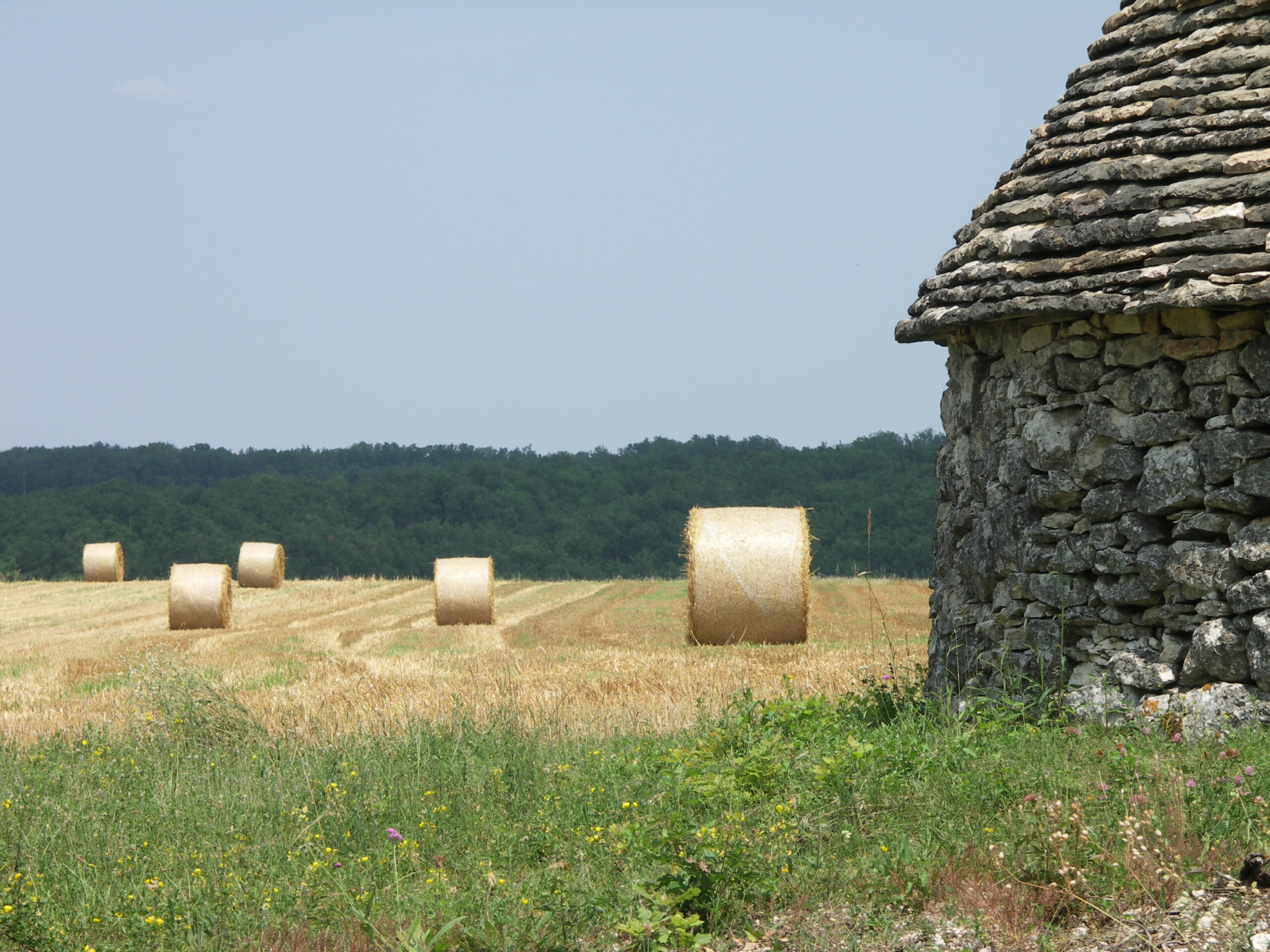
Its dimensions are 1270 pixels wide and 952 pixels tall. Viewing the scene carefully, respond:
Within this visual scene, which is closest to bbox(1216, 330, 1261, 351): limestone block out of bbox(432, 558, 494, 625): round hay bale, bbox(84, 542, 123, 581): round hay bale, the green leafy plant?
the green leafy plant

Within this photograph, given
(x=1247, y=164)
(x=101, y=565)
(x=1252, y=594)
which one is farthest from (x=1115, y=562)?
(x=101, y=565)

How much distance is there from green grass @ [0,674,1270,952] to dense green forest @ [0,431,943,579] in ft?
124

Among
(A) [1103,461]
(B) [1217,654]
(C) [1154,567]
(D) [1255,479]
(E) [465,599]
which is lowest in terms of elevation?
(E) [465,599]

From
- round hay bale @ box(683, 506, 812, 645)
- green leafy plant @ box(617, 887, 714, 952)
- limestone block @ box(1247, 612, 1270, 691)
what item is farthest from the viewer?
round hay bale @ box(683, 506, 812, 645)

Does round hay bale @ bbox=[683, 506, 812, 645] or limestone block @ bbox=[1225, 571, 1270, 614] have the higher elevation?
limestone block @ bbox=[1225, 571, 1270, 614]

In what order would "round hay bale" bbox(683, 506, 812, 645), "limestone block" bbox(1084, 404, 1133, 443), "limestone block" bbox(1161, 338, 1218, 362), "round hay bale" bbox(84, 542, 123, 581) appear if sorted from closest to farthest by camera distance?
1. "limestone block" bbox(1161, 338, 1218, 362)
2. "limestone block" bbox(1084, 404, 1133, 443)
3. "round hay bale" bbox(683, 506, 812, 645)
4. "round hay bale" bbox(84, 542, 123, 581)

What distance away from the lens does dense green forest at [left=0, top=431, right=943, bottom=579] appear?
166ft

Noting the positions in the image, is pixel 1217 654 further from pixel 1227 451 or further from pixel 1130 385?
pixel 1130 385

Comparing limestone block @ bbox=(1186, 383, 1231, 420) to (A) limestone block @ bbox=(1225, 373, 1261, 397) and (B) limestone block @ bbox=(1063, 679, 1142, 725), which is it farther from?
(B) limestone block @ bbox=(1063, 679, 1142, 725)

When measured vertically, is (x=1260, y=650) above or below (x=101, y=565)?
above

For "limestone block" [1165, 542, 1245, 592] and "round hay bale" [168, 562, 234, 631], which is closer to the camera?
"limestone block" [1165, 542, 1245, 592]

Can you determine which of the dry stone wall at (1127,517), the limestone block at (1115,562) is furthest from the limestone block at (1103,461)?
the limestone block at (1115,562)

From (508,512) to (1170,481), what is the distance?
2145 inches

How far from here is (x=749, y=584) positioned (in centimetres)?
1495
